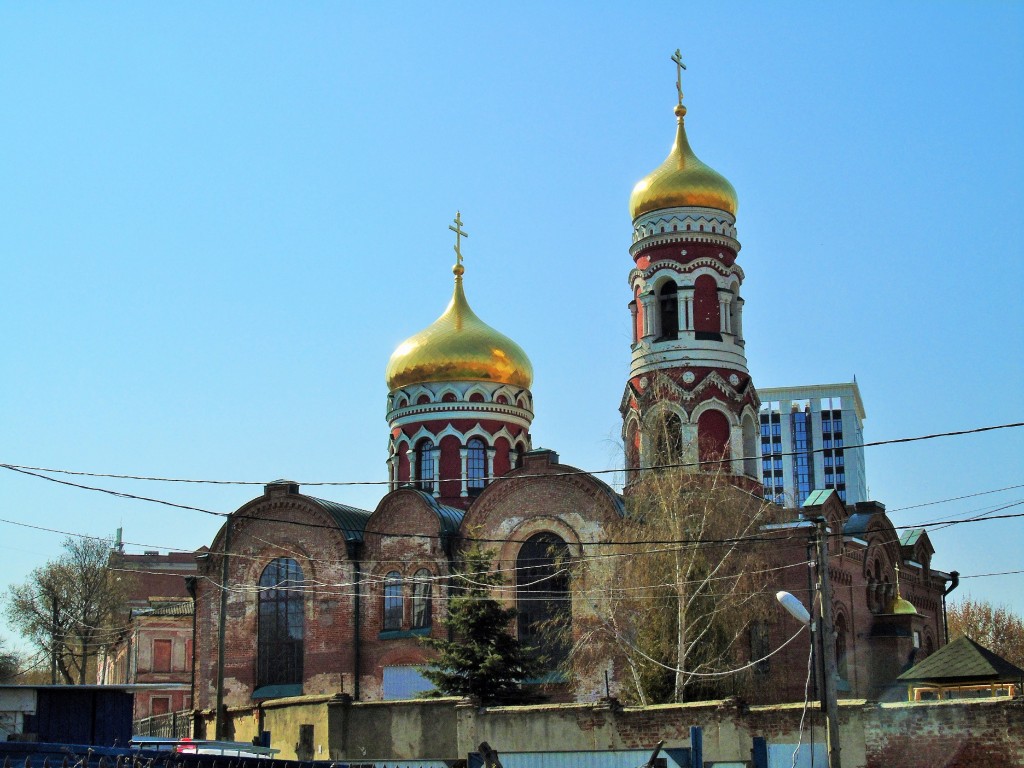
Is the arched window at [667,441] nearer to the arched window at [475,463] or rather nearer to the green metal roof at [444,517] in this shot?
the green metal roof at [444,517]

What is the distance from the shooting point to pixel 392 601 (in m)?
39.1

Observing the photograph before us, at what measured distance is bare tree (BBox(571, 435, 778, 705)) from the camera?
30297 millimetres

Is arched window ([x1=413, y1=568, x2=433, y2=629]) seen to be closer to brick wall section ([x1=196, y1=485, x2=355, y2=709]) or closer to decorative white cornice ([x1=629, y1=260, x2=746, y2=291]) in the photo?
brick wall section ([x1=196, y1=485, x2=355, y2=709])

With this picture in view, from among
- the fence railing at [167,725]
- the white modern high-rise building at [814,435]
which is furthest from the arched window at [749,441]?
the white modern high-rise building at [814,435]

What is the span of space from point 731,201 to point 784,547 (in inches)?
448

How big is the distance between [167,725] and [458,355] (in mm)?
14258

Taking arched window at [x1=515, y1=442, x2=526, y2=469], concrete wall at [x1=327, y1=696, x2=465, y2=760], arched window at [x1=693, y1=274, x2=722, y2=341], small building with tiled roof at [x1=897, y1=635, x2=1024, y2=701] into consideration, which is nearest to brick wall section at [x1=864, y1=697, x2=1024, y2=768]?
small building with tiled roof at [x1=897, y1=635, x2=1024, y2=701]

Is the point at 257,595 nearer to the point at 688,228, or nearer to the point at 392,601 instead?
the point at 392,601

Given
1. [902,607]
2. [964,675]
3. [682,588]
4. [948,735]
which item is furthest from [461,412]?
[948,735]

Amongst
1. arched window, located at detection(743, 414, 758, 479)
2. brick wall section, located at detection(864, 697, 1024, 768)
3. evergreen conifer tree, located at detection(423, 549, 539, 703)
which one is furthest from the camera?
arched window, located at detection(743, 414, 758, 479)

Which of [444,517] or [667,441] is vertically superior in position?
[667,441]

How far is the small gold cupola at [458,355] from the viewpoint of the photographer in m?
45.3

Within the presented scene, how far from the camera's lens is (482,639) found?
31594 mm

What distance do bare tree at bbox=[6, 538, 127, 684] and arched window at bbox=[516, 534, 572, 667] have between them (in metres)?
24.5
